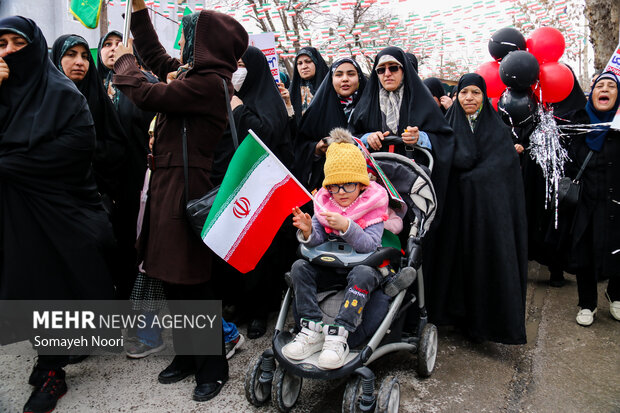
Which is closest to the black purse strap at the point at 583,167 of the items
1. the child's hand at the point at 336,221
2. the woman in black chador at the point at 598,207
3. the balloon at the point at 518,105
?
the woman in black chador at the point at 598,207

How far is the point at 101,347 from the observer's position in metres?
3.22

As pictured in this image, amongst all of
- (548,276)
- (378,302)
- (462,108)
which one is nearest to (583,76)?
(548,276)

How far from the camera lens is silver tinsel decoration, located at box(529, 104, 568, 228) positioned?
168 inches

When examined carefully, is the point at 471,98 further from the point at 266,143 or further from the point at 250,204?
the point at 250,204

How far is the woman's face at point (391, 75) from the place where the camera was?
3469 millimetres

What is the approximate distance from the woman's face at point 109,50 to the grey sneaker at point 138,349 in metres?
2.29

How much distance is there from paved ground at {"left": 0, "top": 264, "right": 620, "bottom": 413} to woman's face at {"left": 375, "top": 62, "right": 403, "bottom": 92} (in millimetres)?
2010

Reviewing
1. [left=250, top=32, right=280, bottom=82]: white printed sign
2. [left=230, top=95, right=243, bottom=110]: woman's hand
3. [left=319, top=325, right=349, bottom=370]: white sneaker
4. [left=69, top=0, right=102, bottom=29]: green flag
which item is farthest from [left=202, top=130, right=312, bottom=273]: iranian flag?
[left=69, top=0, right=102, bottom=29]: green flag

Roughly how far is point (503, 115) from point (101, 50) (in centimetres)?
408

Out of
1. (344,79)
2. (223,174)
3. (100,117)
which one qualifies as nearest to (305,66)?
(344,79)

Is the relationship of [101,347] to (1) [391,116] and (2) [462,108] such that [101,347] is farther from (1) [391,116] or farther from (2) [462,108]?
(2) [462,108]

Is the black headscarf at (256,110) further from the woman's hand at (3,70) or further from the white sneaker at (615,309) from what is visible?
the white sneaker at (615,309)

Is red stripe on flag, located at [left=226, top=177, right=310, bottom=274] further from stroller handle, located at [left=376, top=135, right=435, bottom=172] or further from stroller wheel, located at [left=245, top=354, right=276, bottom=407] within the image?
stroller handle, located at [left=376, top=135, right=435, bottom=172]

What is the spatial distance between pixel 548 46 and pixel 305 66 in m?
2.82
